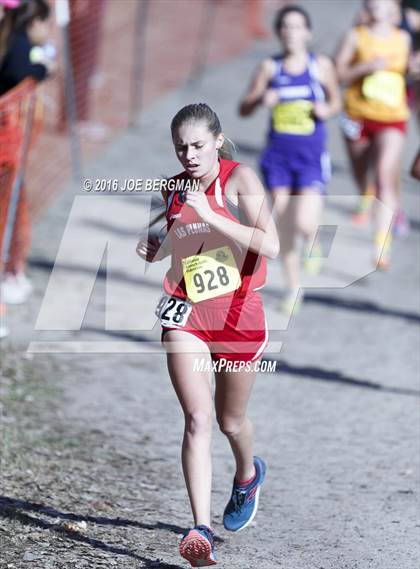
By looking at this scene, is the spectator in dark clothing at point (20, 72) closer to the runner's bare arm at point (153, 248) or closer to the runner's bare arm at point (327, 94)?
the runner's bare arm at point (327, 94)

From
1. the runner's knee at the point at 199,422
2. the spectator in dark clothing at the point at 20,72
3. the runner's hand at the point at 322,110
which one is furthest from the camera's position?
the runner's hand at the point at 322,110

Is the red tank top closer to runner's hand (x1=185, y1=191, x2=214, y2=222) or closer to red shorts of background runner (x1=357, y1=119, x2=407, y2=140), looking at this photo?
runner's hand (x1=185, y1=191, x2=214, y2=222)

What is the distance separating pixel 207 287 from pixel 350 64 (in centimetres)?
534

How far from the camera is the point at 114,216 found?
11.1 metres

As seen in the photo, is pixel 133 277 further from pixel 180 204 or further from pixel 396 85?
pixel 180 204

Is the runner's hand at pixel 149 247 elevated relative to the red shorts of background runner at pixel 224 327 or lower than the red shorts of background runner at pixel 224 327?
elevated

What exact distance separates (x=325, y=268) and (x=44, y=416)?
3.90 metres

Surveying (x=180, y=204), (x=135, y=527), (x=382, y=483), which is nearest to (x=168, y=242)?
(x=180, y=204)

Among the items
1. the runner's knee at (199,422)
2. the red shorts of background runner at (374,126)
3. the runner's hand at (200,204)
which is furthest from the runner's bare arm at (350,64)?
the runner's knee at (199,422)

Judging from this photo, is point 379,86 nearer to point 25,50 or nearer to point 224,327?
point 25,50

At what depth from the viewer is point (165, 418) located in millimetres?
6738

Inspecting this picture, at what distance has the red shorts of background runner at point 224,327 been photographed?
4559 mm

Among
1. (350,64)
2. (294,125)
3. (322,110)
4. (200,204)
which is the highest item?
(200,204)

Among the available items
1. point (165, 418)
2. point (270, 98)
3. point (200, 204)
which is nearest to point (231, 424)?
point (200, 204)
